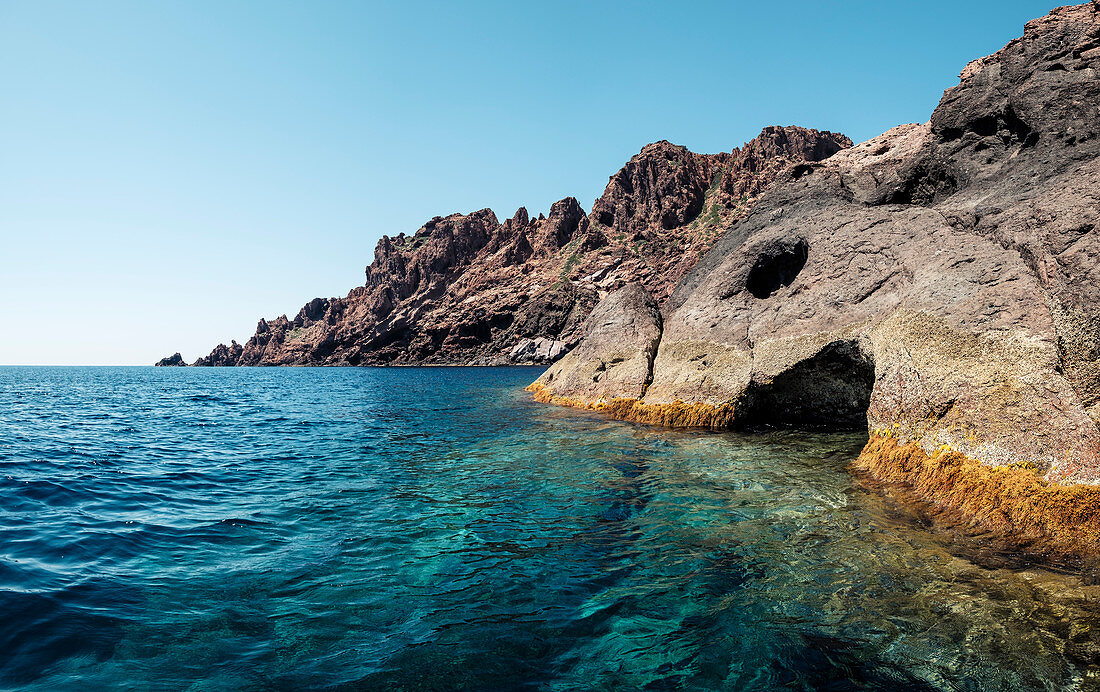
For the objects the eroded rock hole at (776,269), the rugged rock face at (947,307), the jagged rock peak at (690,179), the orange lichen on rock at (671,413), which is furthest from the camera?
the jagged rock peak at (690,179)

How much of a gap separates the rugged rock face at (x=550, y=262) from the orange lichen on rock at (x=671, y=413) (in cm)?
9501

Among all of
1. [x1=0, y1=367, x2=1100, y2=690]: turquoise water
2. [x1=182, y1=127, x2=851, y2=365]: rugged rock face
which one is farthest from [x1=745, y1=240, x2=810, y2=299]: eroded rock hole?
[x1=182, y1=127, x2=851, y2=365]: rugged rock face

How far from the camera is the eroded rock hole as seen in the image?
683 inches

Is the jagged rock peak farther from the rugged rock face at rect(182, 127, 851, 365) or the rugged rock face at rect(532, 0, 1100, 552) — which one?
the rugged rock face at rect(532, 0, 1100, 552)

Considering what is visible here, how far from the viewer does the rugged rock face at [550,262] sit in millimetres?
131375

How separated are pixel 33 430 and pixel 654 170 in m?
170

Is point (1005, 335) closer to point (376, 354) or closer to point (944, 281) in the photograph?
point (944, 281)

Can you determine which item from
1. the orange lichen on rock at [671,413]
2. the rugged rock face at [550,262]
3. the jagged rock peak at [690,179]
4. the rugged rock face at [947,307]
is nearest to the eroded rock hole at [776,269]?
the rugged rock face at [947,307]

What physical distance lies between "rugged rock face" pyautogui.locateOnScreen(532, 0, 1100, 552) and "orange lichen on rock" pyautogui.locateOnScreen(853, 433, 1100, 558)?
24 millimetres

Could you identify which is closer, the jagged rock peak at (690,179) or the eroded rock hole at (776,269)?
the eroded rock hole at (776,269)

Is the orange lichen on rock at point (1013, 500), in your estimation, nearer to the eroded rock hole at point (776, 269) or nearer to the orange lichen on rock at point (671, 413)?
the orange lichen on rock at point (671, 413)

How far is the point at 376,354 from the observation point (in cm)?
15075

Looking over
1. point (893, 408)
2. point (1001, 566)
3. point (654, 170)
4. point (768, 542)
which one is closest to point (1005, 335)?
point (893, 408)

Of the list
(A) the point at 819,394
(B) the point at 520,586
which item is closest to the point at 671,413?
(A) the point at 819,394
